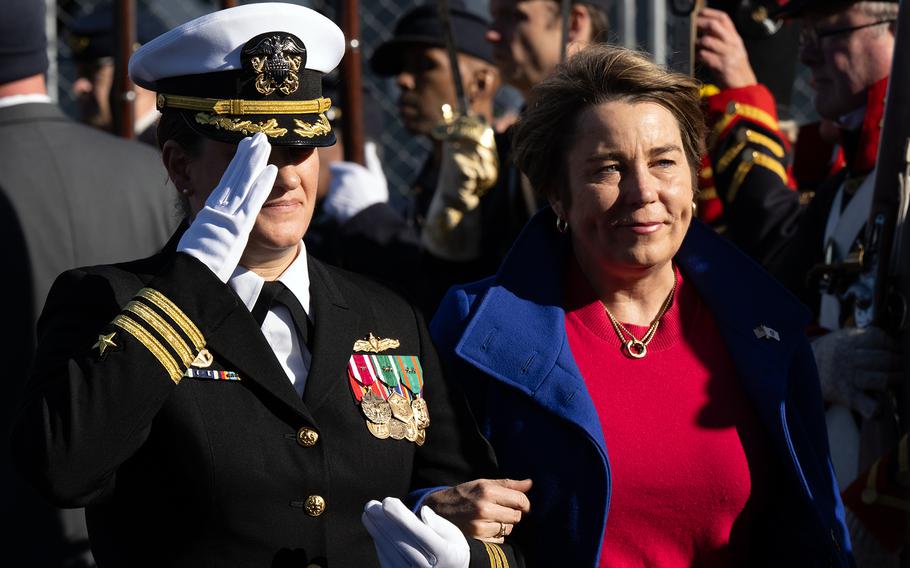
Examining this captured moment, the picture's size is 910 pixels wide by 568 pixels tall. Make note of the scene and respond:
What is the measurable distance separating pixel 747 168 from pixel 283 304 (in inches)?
95.1

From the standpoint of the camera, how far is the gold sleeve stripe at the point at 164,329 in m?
2.54

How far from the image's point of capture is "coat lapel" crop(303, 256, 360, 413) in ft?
9.12

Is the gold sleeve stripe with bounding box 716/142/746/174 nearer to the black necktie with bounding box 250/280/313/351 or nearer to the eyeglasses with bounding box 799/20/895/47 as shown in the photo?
the eyeglasses with bounding box 799/20/895/47

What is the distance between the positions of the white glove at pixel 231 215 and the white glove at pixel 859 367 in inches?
74.3

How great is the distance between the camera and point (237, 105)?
2.79 metres

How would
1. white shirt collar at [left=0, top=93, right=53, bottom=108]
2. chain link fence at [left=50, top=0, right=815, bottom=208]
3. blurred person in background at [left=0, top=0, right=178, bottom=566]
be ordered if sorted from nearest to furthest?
blurred person in background at [left=0, top=0, right=178, bottom=566] < white shirt collar at [left=0, top=93, right=53, bottom=108] < chain link fence at [left=50, top=0, right=815, bottom=208]

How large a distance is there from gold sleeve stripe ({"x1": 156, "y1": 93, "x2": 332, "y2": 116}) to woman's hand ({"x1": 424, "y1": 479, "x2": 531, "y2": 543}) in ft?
2.75

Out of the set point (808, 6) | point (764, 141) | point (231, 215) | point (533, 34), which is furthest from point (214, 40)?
point (533, 34)

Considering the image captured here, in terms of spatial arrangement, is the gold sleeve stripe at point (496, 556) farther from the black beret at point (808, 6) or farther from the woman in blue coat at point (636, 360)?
the black beret at point (808, 6)

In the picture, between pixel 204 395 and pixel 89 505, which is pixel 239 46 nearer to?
pixel 204 395

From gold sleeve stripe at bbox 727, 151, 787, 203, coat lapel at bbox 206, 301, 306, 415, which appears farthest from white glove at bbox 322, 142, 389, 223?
coat lapel at bbox 206, 301, 306, 415

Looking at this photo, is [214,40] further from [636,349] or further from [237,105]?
[636,349]

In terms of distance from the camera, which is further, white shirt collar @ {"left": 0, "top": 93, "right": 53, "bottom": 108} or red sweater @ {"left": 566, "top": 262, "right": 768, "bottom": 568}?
white shirt collar @ {"left": 0, "top": 93, "right": 53, "bottom": 108}

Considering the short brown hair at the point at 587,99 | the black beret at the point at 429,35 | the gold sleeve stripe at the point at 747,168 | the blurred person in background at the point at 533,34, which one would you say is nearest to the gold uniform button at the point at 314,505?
the short brown hair at the point at 587,99
